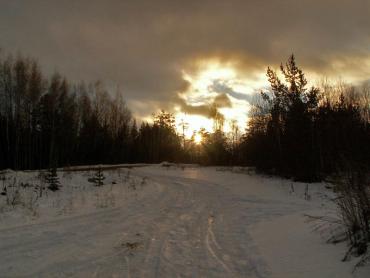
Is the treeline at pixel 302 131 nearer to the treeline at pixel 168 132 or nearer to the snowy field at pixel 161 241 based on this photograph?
the treeline at pixel 168 132

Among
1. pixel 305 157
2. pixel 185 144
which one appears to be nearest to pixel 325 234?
pixel 305 157

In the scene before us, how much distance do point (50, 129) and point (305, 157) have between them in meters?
39.1

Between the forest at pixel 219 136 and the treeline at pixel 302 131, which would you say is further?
Result: the treeline at pixel 302 131

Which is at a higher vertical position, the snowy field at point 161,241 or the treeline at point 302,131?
the treeline at point 302,131

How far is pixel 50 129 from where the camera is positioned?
49250mm

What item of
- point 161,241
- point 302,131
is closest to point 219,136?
point 302,131

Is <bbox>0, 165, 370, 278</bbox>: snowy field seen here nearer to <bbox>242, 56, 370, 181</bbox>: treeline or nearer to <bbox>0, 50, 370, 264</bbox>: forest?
<bbox>0, 50, 370, 264</bbox>: forest

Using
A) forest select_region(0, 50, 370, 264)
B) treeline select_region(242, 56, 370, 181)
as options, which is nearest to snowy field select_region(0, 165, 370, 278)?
forest select_region(0, 50, 370, 264)

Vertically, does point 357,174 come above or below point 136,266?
above

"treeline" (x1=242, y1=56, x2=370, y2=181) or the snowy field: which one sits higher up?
"treeline" (x1=242, y1=56, x2=370, y2=181)

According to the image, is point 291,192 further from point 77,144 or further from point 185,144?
point 185,144

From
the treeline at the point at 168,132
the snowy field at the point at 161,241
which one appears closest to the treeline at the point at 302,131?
the treeline at the point at 168,132

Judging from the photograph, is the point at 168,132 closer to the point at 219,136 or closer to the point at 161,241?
the point at 219,136

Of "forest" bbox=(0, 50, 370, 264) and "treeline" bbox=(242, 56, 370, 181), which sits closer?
"forest" bbox=(0, 50, 370, 264)
